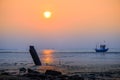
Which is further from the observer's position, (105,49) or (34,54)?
(105,49)

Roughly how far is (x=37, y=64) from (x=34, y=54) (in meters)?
0.66

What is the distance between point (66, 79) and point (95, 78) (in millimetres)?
1662

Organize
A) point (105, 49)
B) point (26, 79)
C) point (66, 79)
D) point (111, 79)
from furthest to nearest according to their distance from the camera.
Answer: point (105, 49) → point (111, 79) → point (66, 79) → point (26, 79)

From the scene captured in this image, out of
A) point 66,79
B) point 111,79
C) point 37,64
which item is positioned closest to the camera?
point 66,79

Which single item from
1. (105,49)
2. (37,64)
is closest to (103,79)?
(37,64)

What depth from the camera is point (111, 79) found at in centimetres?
1284

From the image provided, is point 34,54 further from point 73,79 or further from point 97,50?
point 97,50

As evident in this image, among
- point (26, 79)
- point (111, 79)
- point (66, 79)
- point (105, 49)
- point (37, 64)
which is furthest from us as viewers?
point (105, 49)

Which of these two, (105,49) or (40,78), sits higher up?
(105,49)

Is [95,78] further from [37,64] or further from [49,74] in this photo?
[37,64]

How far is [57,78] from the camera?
39.0 feet

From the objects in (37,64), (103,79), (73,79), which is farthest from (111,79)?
(37,64)

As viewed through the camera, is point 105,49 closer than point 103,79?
No

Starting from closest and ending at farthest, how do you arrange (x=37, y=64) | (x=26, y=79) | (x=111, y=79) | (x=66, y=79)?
1. (x=26, y=79)
2. (x=66, y=79)
3. (x=111, y=79)
4. (x=37, y=64)
